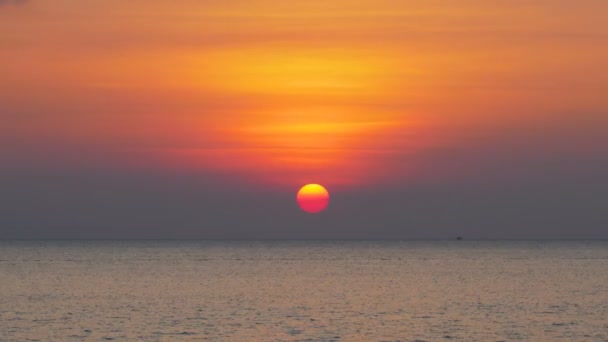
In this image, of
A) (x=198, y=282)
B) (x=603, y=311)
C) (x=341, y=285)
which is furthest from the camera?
(x=198, y=282)

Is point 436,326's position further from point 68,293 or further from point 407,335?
point 68,293

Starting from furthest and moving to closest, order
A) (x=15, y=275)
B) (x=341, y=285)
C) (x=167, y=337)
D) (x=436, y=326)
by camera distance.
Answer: (x=15, y=275) → (x=341, y=285) → (x=436, y=326) → (x=167, y=337)

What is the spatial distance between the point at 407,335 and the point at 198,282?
243 ft

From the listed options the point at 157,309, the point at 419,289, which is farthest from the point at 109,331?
the point at 419,289

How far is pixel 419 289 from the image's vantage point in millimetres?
118625

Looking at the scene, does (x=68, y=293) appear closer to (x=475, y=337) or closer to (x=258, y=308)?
(x=258, y=308)

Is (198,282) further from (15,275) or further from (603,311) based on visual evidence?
(603,311)

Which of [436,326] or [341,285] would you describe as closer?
[436,326]

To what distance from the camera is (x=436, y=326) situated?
7419 cm

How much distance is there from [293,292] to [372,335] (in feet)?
149

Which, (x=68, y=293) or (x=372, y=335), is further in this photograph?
(x=68, y=293)

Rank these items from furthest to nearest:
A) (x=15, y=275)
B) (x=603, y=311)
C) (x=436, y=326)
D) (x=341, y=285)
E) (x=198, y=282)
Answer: (x=15, y=275) < (x=198, y=282) < (x=341, y=285) < (x=603, y=311) < (x=436, y=326)

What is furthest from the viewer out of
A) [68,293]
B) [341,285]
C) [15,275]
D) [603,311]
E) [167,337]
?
[15,275]

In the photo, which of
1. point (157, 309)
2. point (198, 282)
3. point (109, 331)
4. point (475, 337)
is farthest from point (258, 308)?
point (198, 282)
